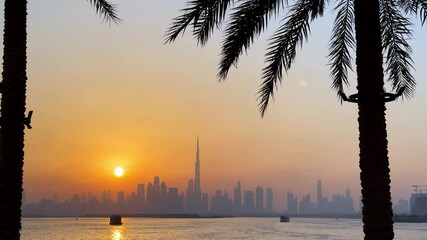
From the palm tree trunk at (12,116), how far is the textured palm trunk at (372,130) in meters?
5.63

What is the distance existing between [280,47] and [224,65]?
1.38 metres

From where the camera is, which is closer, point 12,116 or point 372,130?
point 12,116

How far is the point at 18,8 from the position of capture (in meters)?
9.81

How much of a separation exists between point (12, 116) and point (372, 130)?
5.91m

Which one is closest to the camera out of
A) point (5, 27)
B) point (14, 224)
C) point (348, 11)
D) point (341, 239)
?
point (14, 224)

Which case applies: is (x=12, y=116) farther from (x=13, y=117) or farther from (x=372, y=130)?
(x=372, y=130)

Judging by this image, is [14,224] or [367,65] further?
[367,65]

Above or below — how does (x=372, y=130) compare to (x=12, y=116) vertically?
below

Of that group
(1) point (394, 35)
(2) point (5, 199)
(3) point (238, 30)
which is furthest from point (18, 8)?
(1) point (394, 35)

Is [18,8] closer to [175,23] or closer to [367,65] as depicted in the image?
[175,23]

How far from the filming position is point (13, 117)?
9422mm

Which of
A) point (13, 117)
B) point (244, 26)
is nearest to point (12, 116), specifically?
point (13, 117)

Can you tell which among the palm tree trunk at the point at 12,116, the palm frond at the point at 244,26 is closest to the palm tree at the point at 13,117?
the palm tree trunk at the point at 12,116

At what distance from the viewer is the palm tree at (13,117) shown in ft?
30.0
